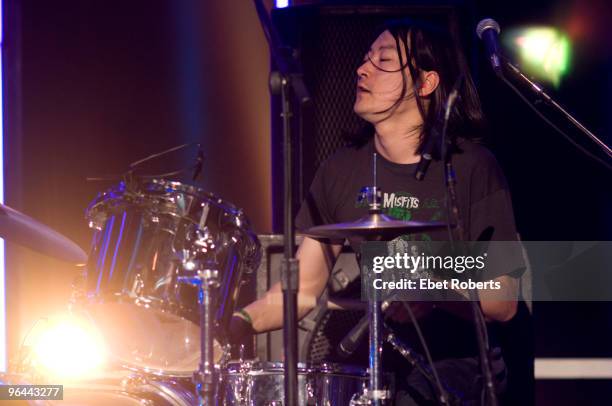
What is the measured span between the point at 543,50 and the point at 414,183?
1.29 meters

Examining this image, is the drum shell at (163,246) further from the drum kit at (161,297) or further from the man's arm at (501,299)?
the man's arm at (501,299)

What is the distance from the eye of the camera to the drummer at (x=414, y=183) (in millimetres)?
2422

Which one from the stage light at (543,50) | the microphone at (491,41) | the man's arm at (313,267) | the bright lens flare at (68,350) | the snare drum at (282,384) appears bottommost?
the snare drum at (282,384)

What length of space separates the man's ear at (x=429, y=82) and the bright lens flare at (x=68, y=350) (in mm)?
1340

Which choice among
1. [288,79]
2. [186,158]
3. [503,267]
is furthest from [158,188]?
[186,158]

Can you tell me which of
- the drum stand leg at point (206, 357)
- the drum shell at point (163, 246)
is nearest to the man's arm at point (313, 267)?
the drum shell at point (163, 246)

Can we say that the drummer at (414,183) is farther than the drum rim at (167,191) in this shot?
Yes

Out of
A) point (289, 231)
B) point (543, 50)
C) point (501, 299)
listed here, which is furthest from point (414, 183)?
point (543, 50)

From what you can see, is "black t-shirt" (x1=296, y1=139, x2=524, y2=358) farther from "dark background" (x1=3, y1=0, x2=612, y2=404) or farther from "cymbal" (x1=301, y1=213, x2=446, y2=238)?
"dark background" (x1=3, y1=0, x2=612, y2=404)

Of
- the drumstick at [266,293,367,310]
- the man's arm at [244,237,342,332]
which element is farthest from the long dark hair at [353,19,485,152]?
the drumstick at [266,293,367,310]

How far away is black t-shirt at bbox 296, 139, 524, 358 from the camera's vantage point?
8.01ft

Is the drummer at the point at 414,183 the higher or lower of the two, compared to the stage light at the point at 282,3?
lower

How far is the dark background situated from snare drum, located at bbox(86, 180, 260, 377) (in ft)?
4.20

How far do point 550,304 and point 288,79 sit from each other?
2108 millimetres
